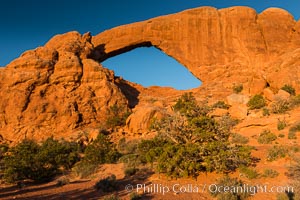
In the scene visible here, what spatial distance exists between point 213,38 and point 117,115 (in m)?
19.0

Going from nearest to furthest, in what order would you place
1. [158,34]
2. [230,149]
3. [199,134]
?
[230,149] < [199,134] < [158,34]

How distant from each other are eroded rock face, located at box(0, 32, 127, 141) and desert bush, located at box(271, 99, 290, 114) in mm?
13769

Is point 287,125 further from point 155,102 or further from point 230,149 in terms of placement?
point 155,102

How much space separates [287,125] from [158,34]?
24693mm

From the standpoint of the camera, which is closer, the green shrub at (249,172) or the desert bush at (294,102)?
the green shrub at (249,172)

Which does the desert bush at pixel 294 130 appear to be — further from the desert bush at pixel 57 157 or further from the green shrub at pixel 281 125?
the desert bush at pixel 57 157

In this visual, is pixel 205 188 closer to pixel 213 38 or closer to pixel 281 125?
pixel 281 125

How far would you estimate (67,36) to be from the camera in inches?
1326

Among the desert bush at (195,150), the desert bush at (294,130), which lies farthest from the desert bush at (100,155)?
the desert bush at (294,130)

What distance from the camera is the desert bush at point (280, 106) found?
784 inches

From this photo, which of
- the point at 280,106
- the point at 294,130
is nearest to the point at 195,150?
the point at 294,130

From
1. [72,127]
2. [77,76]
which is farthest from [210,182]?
[77,76]

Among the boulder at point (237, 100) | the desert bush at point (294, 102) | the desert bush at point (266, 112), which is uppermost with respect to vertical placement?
the boulder at point (237, 100)

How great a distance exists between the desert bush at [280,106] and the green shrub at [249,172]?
40.7ft
